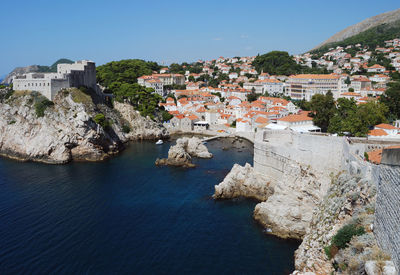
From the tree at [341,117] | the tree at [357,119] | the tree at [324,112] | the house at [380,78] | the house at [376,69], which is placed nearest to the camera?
the tree at [357,119]

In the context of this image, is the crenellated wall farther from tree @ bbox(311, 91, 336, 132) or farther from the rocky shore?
tree @ bbox(311, 91, 336, 132)

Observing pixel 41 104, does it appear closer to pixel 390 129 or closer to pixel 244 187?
pixel 244 187

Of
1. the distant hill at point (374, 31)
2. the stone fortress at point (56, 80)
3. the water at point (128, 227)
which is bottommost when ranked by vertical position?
the water at point (128, 227)

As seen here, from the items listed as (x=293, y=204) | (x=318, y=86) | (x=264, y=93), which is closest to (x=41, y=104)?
(x=293, y=204)

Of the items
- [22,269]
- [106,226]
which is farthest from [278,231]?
[22,269]

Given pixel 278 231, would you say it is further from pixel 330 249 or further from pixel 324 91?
pixel 324 91

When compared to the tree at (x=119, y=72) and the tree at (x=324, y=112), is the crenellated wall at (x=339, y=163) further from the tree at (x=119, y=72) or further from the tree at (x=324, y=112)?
the tree at (x=119, y=72)

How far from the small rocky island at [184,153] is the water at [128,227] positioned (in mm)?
2512

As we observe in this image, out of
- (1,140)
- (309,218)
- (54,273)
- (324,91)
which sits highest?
(324,91)

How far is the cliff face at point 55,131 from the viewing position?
117 feet

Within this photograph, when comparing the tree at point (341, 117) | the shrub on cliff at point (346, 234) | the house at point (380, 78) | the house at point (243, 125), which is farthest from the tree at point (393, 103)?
the house at point (380, 78)

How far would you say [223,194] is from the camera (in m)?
24.5

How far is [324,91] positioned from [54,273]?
62737 mm

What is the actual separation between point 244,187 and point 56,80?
2872 centimetres
